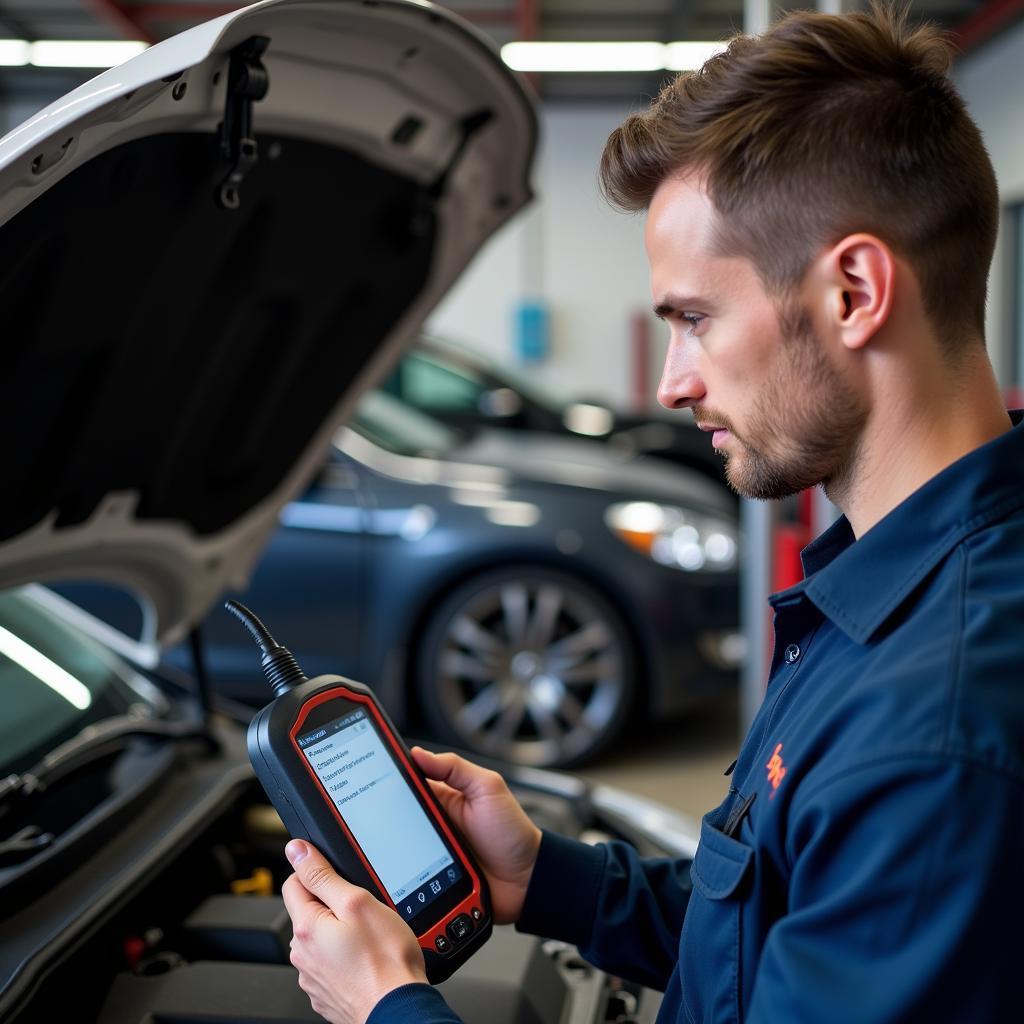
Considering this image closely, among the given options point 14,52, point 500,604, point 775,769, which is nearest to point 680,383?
point 775,769

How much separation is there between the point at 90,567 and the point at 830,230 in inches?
49.3

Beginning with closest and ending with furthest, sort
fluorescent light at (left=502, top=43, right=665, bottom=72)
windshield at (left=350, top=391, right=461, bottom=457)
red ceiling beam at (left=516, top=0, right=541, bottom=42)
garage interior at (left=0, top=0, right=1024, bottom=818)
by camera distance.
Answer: windshield at (left=350, top=391, right=461, bottom=457)
red ceiling beam at (left=516, top=0, right=541, bottom=42)
garage interior at (left=0, top=0, right=1024, bottom=818)
fluorescent light at (left=502, top=43, right=665, bottom=72)

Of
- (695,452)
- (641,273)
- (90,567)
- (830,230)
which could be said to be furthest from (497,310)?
(830,230)

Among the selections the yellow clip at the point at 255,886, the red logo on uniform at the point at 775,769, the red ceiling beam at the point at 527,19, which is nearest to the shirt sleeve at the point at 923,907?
the red logo on uniform at the point at 775,769

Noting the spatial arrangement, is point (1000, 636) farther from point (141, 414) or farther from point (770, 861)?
point (141, 414)

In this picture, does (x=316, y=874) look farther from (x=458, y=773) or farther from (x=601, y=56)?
(x=601, y=56)

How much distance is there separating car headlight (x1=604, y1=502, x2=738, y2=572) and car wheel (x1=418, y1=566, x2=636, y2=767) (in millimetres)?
230

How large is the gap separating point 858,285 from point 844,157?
0.36 ft

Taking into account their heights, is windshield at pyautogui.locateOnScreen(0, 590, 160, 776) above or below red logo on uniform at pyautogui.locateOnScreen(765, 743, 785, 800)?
below

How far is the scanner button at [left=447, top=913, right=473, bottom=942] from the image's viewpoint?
117 centimetres

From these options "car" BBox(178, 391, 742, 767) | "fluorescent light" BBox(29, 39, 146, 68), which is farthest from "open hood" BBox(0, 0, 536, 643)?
"fluorescent light" BBox(29, 39, 146, 68)

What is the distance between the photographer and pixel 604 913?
1276 millimetres

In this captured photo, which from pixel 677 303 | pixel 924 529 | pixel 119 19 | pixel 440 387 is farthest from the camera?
pixel 119 19

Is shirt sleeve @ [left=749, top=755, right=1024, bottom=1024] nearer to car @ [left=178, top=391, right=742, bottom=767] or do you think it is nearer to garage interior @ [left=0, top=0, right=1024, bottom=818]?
car @ [left=178, top=391, right=742, bottom=767]
